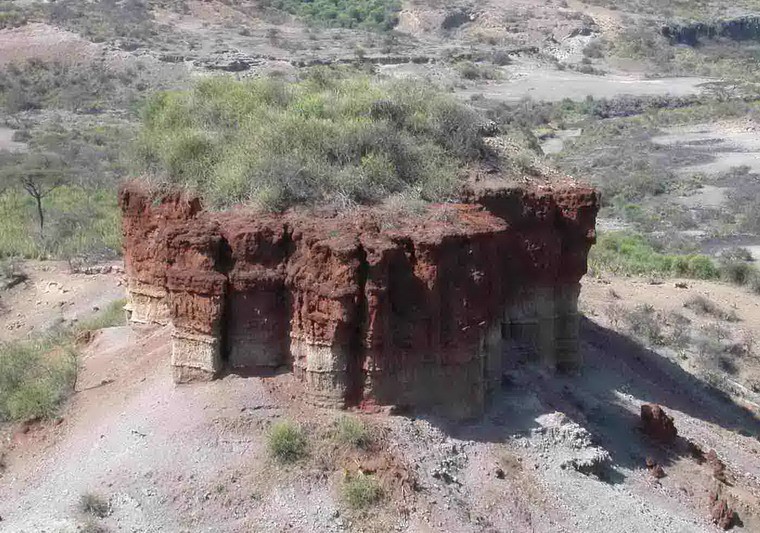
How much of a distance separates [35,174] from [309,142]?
21723 mm

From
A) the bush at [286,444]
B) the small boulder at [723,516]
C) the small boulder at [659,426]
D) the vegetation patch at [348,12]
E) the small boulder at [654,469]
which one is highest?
the vegetation patch at [348,12]

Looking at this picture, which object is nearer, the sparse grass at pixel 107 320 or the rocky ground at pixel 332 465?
the rocky ground at pixel 332 465

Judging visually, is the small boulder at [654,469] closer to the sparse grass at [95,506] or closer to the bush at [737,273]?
the sparse grass at [95,506]

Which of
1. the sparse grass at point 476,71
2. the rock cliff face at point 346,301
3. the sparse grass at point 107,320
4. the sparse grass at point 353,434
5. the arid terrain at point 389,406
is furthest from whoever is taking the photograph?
the sparse grass at point 476,71

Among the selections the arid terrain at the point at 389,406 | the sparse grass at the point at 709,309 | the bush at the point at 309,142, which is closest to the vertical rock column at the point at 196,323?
the arid terrain at the point at 389,406

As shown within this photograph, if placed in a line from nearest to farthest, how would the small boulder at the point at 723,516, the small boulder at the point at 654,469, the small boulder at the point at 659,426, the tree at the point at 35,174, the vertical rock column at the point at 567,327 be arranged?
the small boulder at the point at 723,516, the small boulder at the point at 654,469, the small boulder at the point at 659,426, the vertical rock column at the point at 567,327, the tree at the point at 35,174

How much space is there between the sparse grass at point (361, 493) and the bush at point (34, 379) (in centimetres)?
456

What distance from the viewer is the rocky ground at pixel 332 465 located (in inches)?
377

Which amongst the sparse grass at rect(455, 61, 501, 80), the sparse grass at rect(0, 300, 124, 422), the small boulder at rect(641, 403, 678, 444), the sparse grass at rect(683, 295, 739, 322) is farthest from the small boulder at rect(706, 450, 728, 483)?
the sparse grass at rect(455, 61, 501, 80)

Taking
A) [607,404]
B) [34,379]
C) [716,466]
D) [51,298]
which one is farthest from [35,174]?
[716,466]

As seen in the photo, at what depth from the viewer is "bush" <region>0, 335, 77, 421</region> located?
11.8 m

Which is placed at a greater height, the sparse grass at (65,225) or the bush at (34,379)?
the bush at (34,379)

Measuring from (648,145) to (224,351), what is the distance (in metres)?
38.3

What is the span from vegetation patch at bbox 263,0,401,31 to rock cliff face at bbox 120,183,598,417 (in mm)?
63471
